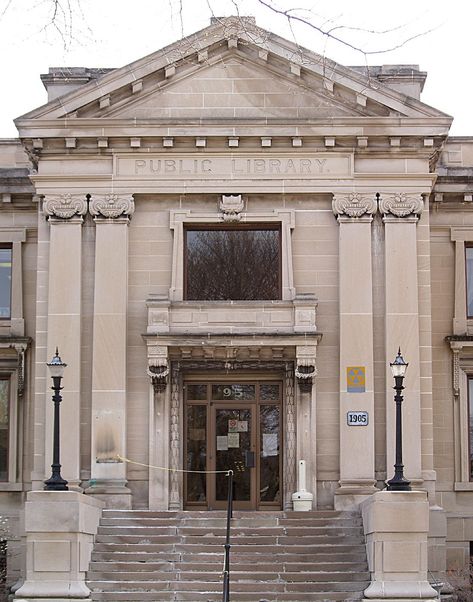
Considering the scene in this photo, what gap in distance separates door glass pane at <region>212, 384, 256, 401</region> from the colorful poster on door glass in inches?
31.8

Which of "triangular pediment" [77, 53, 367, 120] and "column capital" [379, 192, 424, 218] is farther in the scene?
"triangular pediment" [77, 53, 367, 120]

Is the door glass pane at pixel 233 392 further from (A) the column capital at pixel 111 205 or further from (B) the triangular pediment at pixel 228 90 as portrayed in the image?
(B) the triangular pediment at pixel 228 90

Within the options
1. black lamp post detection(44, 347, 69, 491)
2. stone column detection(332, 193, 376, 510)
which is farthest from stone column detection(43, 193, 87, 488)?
stone column detection(332, 193, 376, 510)

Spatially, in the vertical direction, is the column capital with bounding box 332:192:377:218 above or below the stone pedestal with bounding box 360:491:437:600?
above

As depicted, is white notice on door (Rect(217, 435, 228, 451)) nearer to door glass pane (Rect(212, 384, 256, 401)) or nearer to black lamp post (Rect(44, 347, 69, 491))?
door glass pane (Rect(212, 384, 256, 401))

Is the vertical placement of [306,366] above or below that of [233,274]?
below

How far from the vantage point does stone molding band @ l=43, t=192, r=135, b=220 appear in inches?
1110

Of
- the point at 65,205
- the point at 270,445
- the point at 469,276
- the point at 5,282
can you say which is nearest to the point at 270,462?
the point at 270,445

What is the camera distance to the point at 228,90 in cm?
2867

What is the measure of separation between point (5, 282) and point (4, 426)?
3649 mm

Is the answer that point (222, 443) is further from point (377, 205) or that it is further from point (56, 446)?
point (377, 205)

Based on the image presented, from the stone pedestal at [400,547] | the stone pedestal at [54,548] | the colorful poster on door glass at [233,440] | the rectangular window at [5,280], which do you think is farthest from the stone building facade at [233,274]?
the stone pedestal at [400,547]

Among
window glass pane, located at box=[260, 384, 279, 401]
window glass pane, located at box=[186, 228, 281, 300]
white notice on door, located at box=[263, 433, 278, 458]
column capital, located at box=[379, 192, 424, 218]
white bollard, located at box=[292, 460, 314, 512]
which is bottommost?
white bollard, located at box=[292, 460, 314, 512]

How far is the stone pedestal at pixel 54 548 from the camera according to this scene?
76.1 ft
